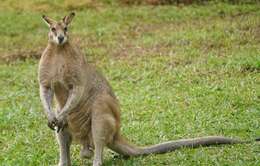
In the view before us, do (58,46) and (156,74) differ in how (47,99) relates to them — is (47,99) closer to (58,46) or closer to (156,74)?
(58,46)

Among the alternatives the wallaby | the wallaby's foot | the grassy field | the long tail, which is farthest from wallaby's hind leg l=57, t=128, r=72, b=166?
the long tail

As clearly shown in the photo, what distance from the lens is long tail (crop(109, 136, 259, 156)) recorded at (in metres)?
6.57

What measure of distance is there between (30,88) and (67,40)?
208 inches

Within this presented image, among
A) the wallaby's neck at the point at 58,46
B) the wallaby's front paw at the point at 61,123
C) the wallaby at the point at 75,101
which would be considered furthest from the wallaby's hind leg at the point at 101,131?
the wallaby's neck at the point at 58,46

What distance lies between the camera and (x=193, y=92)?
32.0 ft

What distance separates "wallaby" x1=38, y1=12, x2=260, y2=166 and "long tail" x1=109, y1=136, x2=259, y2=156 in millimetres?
10

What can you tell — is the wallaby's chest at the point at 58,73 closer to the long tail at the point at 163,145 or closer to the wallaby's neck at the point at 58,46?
the wallaby's neck at the point at 58,46

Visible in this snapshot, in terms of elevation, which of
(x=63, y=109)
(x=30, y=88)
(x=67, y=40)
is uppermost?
(x=67, y=40)

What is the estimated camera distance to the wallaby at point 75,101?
248 inches

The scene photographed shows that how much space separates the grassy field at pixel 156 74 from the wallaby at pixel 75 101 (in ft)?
1.04

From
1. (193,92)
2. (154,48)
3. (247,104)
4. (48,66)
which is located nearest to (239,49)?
(154,48)

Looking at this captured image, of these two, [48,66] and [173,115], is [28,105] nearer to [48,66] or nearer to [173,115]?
[173,115]

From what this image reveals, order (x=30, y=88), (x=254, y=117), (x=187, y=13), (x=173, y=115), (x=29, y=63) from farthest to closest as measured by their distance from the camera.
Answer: (x=187, y=13)
(x=29, y=63)
(x=30, y=88)
(x=173, y=115)
(x=254, y=117)

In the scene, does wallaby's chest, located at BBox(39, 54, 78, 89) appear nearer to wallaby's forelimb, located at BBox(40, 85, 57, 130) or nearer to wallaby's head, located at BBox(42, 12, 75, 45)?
wallaby's forelimb, located at BBox(40, 85, 57, 130)
